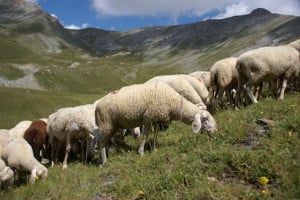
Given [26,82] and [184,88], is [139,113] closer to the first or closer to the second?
[184,88]

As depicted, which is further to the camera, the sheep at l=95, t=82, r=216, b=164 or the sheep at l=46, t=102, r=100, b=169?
the sheep at l=46, t=102, r=100, b=169

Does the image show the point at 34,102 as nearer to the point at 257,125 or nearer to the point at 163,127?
the point at 163,127

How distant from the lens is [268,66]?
16172 mm

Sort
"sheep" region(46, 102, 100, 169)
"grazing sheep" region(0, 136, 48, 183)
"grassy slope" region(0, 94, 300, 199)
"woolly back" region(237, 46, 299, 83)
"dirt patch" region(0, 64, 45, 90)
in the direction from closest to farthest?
"grassy slope" region(0, 94, 300, 199), "grazing sheep" region(0, 136, 48, 183), "sheep" region(46, 102, 100, 169), "woolly back" region(237, 46, 299, 83), "dirt patch" region(0, 64, 45, 90)

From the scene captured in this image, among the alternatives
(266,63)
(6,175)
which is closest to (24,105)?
(6,175)

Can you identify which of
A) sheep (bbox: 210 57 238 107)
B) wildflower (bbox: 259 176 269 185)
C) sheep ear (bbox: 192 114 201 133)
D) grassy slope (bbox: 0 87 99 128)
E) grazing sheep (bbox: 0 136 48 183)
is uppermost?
sheep (bbox: 210 57 238 107)

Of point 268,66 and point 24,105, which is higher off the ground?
point 268,66

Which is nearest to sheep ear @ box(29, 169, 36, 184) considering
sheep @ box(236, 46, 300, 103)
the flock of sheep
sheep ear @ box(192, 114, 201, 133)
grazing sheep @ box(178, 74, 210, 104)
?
the flock of sheep

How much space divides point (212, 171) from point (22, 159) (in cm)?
806

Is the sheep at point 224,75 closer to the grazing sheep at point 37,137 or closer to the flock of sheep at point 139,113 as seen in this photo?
the flock of sheep at point 139,113

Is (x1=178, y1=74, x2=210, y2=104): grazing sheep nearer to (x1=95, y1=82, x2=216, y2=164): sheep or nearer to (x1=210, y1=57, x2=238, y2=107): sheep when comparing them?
(x1=210, y1=57, x2=238, y2=107): sheep

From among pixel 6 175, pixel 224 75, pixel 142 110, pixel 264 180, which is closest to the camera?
pixel 264 180

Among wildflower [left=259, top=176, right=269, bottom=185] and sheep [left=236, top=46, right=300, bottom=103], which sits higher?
sheep [left=236, top=46, right=300, bottom=103]

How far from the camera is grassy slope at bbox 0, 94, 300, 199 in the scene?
7.03 meters
